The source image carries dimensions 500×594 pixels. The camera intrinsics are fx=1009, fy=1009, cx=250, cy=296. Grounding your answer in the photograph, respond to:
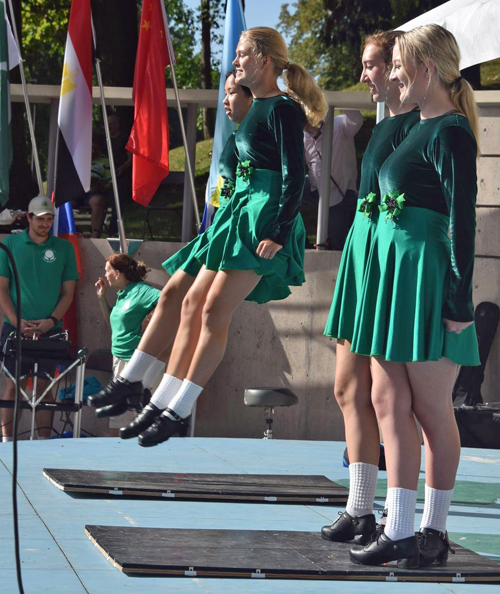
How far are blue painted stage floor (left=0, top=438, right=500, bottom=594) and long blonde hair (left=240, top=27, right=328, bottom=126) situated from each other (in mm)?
1929

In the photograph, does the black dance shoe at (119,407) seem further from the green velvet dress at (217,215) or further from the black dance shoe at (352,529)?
the black dance shoe at (352,529)

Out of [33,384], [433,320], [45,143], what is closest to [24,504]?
[433,320]

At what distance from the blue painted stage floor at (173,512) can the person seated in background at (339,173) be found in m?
3.36

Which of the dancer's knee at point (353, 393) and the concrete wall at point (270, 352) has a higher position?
the dancer's knee at point (353, 393)

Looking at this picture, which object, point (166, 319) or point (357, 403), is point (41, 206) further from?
point (357, 403)

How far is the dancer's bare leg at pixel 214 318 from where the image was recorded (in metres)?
4.44

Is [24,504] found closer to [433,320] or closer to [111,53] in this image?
[433,320]

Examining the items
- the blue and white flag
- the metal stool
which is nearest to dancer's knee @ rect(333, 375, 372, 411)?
the metal stool

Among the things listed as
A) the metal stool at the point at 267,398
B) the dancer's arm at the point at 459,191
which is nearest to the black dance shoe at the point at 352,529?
the dancer's arm at the point at 459,191

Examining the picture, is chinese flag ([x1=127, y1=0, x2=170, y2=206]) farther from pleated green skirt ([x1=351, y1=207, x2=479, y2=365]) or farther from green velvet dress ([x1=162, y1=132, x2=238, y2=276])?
pleated green skirt ([x1=351, y1=207, x2=479, y2=365])

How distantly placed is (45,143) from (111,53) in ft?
34.3

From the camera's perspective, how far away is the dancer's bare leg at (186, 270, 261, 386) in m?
4.44

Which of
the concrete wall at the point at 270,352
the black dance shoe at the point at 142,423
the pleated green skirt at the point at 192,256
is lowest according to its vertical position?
the concrete wall at the point at 270,352

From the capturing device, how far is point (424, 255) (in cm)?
371
